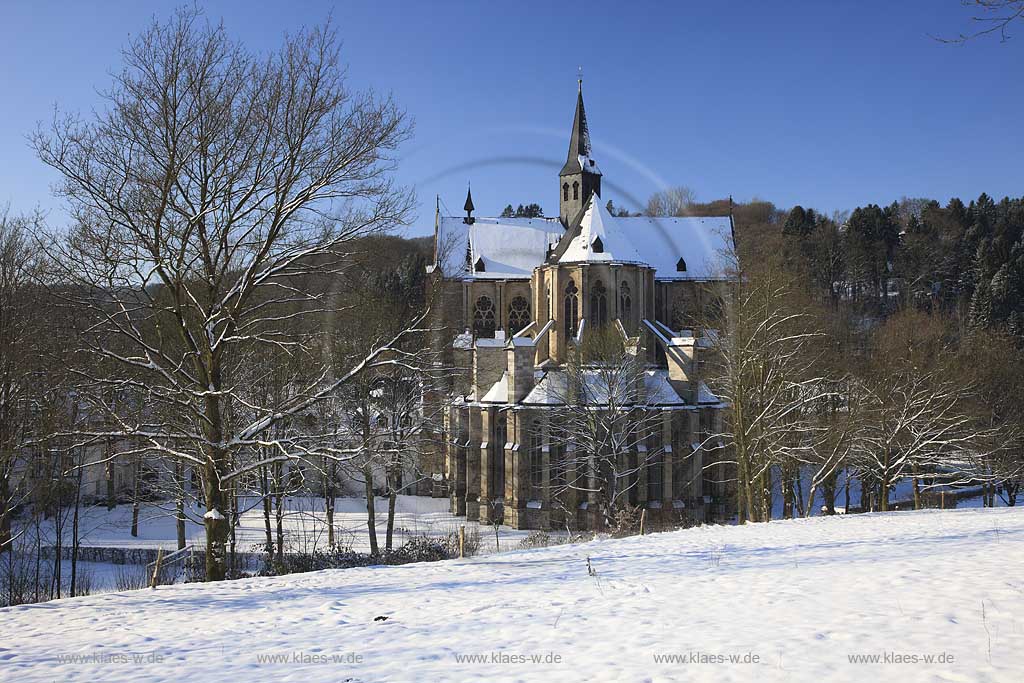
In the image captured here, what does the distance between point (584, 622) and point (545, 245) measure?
1349 inches

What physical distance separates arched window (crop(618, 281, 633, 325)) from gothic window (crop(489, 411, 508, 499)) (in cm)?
809

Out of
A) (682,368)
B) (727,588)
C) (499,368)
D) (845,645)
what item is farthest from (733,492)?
(845,645)

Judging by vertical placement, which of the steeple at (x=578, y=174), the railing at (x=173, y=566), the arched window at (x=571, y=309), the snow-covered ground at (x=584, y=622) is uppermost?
the steeple at (x=578, y=174)

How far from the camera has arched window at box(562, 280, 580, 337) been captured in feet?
112

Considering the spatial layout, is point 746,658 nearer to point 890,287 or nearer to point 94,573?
point 94,573

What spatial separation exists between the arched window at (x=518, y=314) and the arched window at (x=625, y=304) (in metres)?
6.36

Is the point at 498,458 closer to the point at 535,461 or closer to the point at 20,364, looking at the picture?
the point at 535,461

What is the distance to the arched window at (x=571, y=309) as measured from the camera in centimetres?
3425

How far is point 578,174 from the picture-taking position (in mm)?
41500

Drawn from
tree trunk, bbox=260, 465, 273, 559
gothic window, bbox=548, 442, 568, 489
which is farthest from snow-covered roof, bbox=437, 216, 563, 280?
tree trunk, bbox=260, 465, 273, 559

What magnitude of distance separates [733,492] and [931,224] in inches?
1831

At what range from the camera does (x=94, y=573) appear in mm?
20719

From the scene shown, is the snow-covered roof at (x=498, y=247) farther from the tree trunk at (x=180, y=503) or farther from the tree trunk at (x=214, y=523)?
the tree trunk at (x=214, y=523)

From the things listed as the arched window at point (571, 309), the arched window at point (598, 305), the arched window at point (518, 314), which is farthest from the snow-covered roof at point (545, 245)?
the arched window at point (571, 309)
